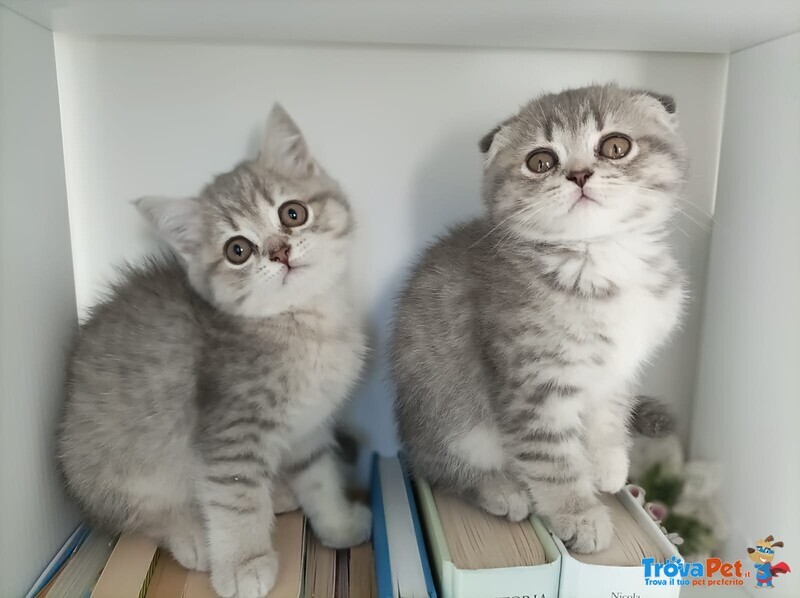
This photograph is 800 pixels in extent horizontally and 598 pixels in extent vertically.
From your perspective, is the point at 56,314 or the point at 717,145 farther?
the point at 717,145

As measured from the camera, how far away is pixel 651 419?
1.21 meters

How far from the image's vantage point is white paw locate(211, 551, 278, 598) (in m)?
0.91

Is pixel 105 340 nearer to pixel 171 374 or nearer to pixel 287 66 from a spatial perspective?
pixel 171 374

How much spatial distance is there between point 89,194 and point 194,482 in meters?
0.56

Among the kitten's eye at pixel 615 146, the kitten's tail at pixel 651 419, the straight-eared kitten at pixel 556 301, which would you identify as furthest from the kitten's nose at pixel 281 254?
the kitten's tail at pixel 651 419

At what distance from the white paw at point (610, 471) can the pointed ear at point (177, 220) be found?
2.54ft

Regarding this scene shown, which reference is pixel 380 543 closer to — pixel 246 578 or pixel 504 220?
pixel 246 578

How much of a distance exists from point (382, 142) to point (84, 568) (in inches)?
34.9

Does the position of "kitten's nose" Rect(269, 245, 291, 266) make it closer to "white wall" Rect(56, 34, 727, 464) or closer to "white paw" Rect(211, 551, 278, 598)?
"white wall" Rect(56, 34, 727, 464)

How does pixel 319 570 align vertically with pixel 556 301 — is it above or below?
below

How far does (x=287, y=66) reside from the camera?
1.15 metres

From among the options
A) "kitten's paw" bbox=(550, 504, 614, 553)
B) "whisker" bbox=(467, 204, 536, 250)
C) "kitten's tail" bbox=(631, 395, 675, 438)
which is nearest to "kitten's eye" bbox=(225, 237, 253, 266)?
"whisker" bbox=(467, 204, 536, 250)

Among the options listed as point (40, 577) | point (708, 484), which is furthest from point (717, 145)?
point (40, 577)

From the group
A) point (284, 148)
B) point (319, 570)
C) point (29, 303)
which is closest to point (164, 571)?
point (319, 570)
